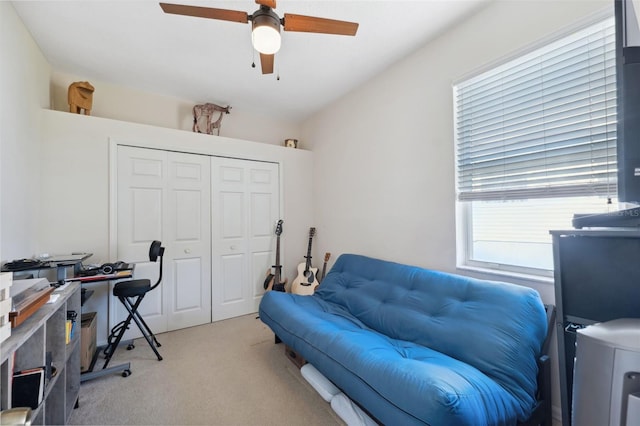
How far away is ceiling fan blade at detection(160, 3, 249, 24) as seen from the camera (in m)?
1.36

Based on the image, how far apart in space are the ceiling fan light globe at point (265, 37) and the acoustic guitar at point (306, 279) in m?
2.54

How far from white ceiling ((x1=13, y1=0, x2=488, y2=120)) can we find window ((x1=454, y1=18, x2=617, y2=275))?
65 cm

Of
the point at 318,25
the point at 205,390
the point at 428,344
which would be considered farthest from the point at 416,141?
the point at 205,390

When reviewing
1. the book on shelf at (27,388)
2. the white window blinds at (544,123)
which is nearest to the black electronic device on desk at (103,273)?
the book on shelf at (27,388)

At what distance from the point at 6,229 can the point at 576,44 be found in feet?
12.2

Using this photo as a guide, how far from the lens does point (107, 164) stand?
2.57 m

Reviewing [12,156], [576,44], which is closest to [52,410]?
[12,156]

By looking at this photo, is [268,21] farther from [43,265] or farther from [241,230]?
[241,230]

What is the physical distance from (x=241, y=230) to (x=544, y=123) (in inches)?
120

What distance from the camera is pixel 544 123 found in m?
1.61

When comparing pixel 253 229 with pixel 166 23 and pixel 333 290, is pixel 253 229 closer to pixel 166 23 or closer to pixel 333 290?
pixel 333 290

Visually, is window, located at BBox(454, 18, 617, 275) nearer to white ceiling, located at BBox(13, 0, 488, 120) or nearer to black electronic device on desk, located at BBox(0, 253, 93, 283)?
white ceiling, located at BBox(13, 0, 488, 120)

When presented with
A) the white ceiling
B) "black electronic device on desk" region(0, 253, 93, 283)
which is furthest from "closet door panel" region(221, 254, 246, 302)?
the white ceiling

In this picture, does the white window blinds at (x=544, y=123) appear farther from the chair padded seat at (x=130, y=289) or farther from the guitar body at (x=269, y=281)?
the chair padded seat at (x=130, y=289)
